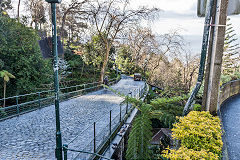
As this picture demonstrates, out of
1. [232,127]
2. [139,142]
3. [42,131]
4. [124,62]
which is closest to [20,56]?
[42,131]

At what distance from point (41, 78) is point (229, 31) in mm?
26268

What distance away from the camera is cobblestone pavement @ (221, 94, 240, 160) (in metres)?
4.05

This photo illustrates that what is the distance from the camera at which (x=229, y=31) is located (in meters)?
25.3

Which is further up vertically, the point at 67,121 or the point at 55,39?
the point at 55,39

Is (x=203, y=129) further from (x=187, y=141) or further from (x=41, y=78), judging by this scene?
(x=41, y=78)

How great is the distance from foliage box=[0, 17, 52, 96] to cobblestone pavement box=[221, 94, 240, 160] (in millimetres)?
13444

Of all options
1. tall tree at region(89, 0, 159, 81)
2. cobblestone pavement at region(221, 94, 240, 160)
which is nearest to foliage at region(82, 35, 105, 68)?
tall tree at region(89, 0, 159, 81)

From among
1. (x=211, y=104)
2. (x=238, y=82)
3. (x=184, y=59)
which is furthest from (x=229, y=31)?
(x=211, y=104)

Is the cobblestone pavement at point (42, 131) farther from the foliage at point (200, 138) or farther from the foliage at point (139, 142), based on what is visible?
the foliage at point (200, 138)

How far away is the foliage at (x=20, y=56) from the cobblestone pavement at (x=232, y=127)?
13.4 meters

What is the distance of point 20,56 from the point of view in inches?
540

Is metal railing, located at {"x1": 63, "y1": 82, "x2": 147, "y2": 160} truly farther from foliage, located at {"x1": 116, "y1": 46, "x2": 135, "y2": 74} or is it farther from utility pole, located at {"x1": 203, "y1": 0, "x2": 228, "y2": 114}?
foliage, located at {"x1": 116, "y1": 46, "x2": 135, "y2": 74}

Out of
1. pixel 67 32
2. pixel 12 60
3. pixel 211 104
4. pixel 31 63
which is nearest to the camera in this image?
pixel 211 104

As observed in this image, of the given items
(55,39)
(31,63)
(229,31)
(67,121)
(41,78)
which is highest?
(229,31)
